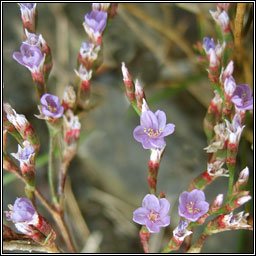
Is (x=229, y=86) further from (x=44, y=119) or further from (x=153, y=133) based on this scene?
(x=44, y=119)

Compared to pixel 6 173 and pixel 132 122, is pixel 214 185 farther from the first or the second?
pixel 6 173

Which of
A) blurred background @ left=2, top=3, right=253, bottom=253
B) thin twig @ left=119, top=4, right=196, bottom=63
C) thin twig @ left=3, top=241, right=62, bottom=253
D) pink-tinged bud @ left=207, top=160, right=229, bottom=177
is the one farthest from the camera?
thin twig @ left=119, top=4, right=196, bottom=63

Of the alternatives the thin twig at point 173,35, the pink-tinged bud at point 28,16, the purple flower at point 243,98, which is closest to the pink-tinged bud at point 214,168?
the purple flower at point 243,98

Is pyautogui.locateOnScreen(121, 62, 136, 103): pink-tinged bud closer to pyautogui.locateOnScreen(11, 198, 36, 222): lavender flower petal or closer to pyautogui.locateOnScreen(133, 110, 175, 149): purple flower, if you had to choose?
pyautogui.locateOnScreen(133, 110, 175, 149): purple flower

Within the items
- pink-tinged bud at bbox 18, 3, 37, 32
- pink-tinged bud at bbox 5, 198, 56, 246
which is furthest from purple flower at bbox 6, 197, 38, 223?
pink-tinged bud at bbox 18, 3, 37, 32

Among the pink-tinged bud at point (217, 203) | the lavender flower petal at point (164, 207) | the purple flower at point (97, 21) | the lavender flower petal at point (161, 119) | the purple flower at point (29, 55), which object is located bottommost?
the pink-tinged bud at point (217, 203)

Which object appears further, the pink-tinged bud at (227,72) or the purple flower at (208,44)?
the purple flower at (208,44)

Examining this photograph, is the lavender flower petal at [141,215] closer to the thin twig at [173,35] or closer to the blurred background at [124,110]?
the blurred background at [124,110]
